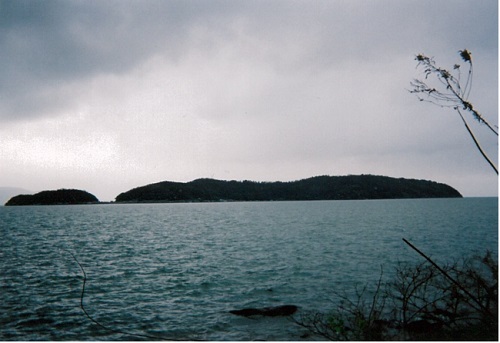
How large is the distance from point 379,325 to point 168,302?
12635 mm

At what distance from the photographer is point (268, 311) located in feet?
59.7

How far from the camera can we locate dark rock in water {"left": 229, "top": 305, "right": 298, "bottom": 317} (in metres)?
17.9

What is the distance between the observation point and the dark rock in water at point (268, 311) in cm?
1789

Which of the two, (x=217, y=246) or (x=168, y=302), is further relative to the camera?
(x=217, y=246)

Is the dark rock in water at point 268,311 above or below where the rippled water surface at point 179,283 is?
above

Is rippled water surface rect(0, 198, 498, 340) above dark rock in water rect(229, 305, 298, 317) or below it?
below

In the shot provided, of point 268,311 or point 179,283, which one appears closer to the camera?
point 268,311

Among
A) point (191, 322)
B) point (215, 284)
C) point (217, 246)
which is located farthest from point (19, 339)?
point (217, 246)

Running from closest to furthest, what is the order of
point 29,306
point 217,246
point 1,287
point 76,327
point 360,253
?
point 76,327, point 29,306, point 1,287, point 360,253, point 217,246

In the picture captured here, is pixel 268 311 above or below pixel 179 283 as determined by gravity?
A: above

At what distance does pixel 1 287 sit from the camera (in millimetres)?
23297

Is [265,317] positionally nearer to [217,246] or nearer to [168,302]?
[168,302]

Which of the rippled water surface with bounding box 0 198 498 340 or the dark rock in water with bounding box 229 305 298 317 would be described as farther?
the dark rock in water with bounding box 229 305 298 317

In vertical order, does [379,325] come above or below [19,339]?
above
